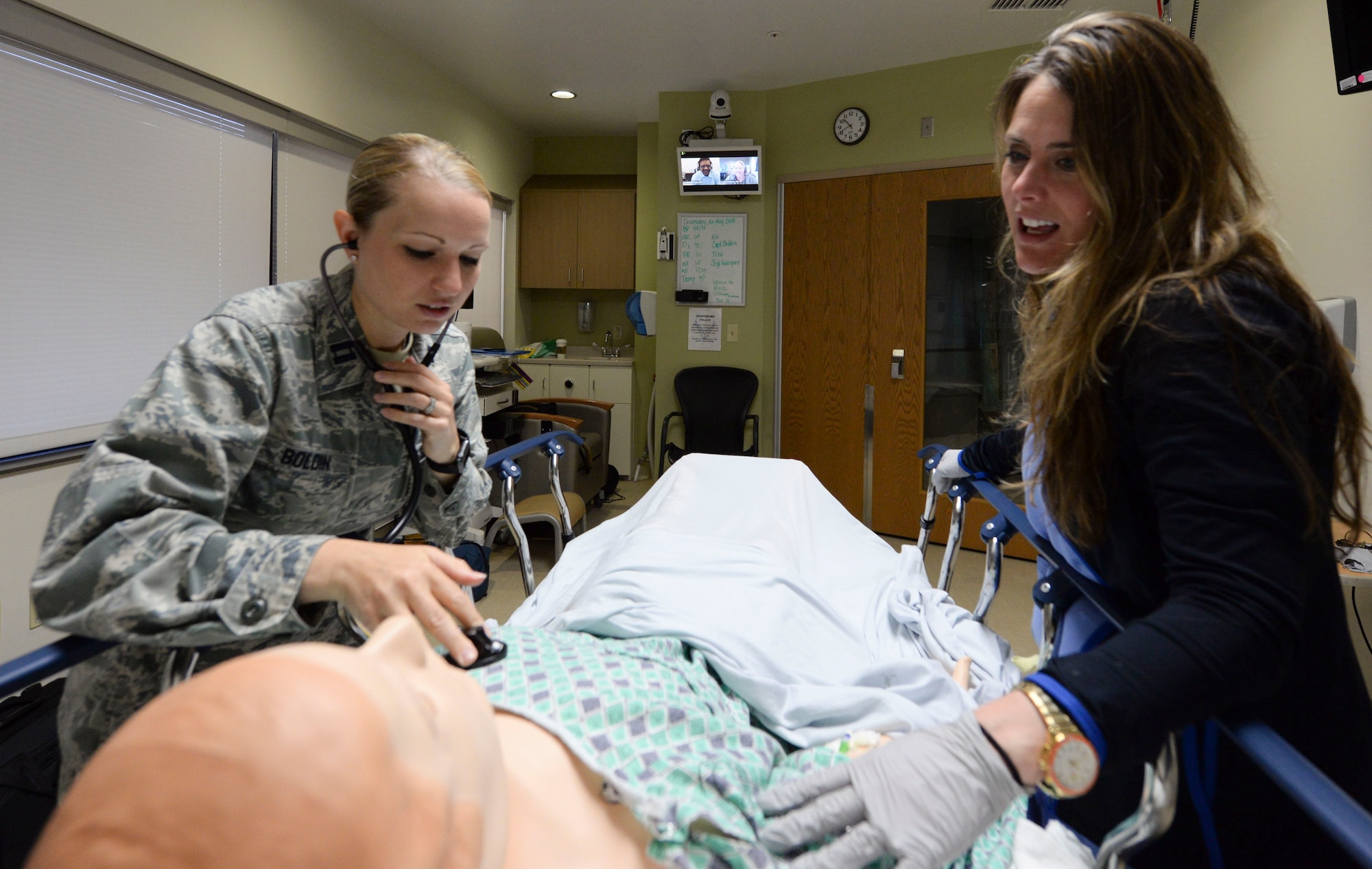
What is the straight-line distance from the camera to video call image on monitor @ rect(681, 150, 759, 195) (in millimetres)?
4234

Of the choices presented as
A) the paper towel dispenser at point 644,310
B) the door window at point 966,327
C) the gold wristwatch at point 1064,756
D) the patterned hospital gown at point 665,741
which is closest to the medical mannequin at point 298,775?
the patterned hospital gown at point 665,741

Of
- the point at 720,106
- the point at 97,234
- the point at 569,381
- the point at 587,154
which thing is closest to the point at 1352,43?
the point at 720,106

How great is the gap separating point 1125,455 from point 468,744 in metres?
0.69

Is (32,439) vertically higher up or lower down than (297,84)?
lower down

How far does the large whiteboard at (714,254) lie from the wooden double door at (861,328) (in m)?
0.27

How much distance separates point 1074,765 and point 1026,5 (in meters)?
3.46

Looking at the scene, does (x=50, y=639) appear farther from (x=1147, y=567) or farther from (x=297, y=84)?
(x=1147, y=567)

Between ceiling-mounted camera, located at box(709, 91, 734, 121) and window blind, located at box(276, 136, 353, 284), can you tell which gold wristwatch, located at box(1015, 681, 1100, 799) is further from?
ceiling-mounted camera, located at box(709, 91, 734, 121)

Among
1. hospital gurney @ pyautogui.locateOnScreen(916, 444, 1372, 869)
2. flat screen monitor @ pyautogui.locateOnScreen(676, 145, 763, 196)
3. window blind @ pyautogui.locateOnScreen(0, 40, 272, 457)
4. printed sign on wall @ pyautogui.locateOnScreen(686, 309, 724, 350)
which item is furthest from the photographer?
printed sign on wall @ pyautogui.locateOnScreen(686, 309, 724, 350)

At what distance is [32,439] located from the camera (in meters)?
2.21

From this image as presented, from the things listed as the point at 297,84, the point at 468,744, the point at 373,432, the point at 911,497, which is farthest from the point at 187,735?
the point at 911,497

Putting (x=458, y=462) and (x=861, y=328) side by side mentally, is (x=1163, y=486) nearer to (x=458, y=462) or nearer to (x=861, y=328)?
(x=458, y=462)

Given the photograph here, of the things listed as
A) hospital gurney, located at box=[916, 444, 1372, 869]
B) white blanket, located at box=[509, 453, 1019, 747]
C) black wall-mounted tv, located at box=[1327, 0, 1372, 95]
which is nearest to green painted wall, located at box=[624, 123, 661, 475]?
white blanket, located at box=[509, 453, 1019, 747]

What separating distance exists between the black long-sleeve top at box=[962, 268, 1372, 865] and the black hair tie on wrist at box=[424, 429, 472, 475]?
36.2 inches
